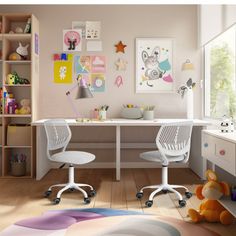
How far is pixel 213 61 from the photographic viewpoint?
15.8ft

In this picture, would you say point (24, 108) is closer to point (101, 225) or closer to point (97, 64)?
point (97, 64)

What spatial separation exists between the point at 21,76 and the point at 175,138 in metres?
2.58

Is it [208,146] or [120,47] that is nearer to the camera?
[208,146]

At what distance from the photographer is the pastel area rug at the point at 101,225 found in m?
2.58

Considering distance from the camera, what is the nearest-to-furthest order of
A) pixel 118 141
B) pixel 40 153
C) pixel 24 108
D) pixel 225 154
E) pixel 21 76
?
pixel 225 154 < pixel 118 141 < pixel 40 153 < pixel 24 108 < pixel 21 76

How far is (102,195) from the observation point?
3.70 meters

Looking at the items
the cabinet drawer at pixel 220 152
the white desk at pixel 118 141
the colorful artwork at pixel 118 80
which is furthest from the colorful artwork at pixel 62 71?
the cabinet drawer at pixel 220 152

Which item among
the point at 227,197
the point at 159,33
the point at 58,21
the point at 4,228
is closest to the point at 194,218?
the point at 227,197

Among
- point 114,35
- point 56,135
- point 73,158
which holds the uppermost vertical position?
point 114,35

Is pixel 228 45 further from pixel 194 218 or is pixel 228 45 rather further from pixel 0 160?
pixel 0 160

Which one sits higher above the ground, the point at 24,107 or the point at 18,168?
the point at 24,107

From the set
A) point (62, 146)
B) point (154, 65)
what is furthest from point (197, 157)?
point (62, 146)

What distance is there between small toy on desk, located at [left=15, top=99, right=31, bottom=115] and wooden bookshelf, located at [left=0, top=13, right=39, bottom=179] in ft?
0.29

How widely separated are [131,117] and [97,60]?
968mm
